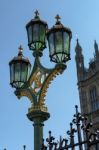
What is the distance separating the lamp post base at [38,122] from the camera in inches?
269

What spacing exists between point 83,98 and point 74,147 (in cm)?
4483

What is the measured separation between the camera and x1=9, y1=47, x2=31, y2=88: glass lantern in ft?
24.7

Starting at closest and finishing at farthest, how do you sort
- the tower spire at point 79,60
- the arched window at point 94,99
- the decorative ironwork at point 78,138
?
the decorative ironwork at point 78,138, the arched window at point 94,99, the tower spire at point 79,60

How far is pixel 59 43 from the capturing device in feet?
23.7

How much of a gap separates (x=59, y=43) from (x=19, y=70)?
953 millimetres

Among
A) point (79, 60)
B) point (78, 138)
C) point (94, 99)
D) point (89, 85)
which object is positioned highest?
point (79, 60)

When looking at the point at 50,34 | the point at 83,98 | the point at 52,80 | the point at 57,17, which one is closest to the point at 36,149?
the point at 52,80

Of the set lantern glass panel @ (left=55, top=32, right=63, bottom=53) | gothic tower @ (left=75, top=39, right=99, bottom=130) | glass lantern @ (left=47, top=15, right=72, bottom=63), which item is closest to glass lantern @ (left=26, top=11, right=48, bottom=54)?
glass lantern @ (left=47, top=15, right=72, bottom=63)

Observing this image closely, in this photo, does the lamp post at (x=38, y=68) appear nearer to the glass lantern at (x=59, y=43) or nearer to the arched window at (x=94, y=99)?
the glass lantern at (x=59, y=43)

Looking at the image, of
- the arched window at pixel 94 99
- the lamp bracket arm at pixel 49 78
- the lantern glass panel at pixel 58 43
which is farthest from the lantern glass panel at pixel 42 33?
the arched window at pixel 94 99

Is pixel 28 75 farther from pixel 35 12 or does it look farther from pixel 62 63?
pixel 35 12

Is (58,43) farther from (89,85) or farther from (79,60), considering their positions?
(79,60)

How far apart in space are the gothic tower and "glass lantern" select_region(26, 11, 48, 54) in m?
40.3

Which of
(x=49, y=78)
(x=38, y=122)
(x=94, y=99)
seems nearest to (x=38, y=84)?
(x=49, y=78)
